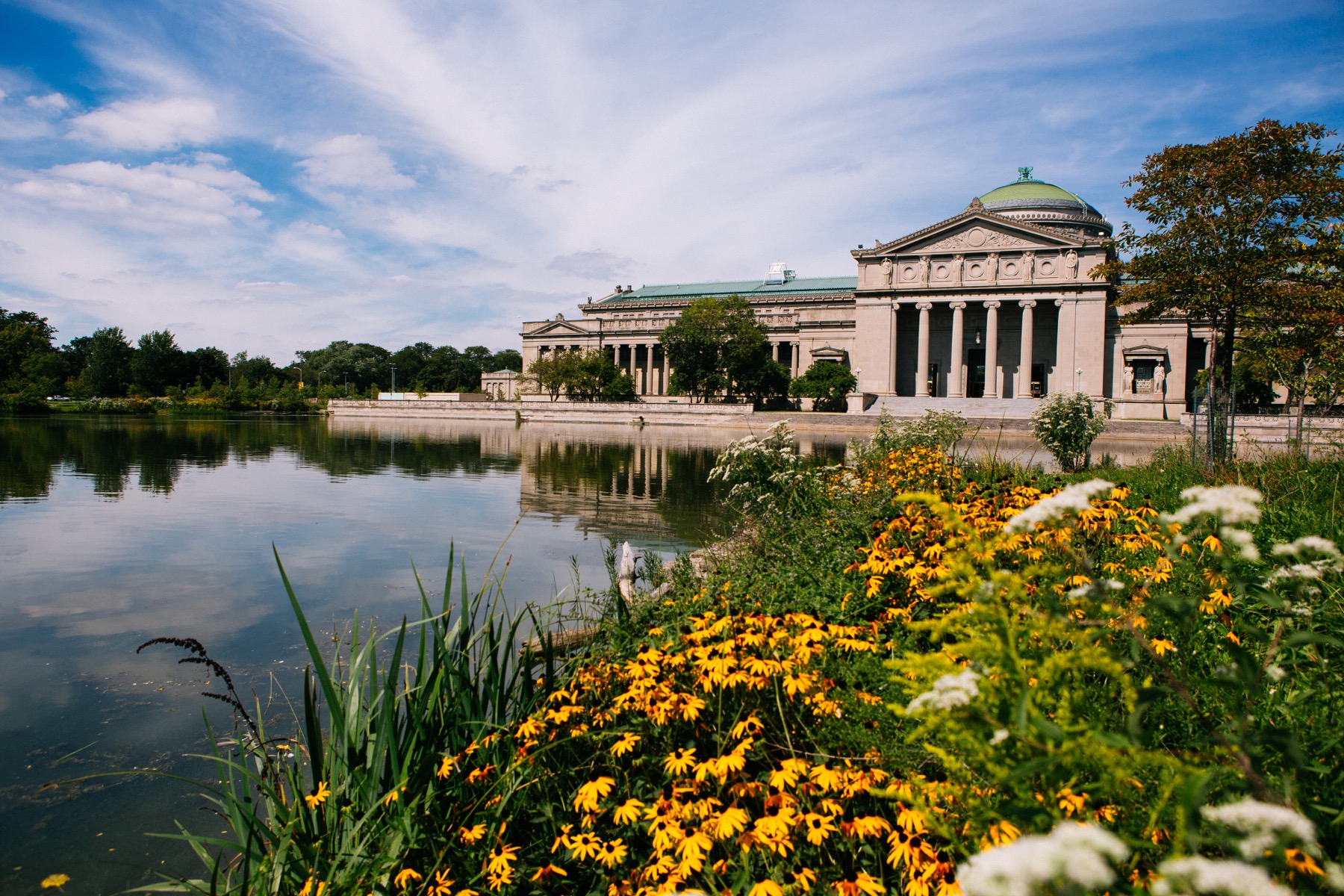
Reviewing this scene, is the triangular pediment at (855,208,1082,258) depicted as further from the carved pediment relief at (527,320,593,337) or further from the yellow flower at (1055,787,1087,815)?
the yellow flower at (1055,787,1087,815)

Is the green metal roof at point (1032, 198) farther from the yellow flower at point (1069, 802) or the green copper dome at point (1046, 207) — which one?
the yellow flower at point (1069, 802)

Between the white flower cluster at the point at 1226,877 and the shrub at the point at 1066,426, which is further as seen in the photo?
the shrub at the point at 1066,426

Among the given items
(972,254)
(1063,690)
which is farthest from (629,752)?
(972,254)

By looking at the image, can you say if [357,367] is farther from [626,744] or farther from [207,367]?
[626,744]

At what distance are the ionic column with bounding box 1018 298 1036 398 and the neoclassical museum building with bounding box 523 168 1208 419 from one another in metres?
0.11

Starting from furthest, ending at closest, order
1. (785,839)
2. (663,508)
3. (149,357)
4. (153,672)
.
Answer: (149,357) → (663,508) → (153,672) → (785,839)

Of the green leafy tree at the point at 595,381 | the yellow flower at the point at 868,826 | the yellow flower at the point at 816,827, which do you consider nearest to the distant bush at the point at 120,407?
the green leafy tree at the point at 595,381

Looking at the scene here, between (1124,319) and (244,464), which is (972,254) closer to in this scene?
(1124,319)

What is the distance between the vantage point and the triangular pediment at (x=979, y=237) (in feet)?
202

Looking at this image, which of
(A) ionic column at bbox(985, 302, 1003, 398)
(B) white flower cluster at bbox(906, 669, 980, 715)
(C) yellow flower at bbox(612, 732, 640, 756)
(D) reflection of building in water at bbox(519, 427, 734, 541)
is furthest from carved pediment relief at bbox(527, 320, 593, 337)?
(B) white flower cluster at bbox(906, 669, 980, 715)

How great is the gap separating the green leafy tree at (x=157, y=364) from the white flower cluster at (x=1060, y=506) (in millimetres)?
106919

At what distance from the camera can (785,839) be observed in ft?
8.77

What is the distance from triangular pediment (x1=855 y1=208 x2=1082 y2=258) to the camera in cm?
6172

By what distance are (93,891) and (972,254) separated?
224 feet
